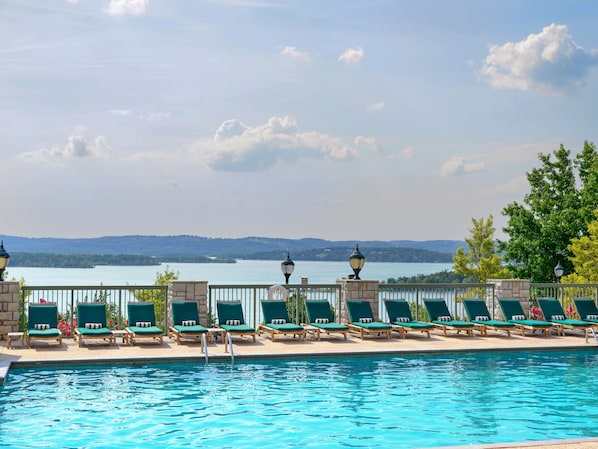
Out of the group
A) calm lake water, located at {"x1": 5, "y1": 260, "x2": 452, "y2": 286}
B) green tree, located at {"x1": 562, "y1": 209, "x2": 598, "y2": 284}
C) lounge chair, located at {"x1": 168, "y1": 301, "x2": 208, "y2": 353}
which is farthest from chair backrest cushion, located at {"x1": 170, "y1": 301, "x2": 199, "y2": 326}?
green tree, located at {"x1": 562, "y1": 209, "x2": 598, "y2": 284}

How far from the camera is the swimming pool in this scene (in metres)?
7.75

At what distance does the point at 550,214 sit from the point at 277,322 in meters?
29.9

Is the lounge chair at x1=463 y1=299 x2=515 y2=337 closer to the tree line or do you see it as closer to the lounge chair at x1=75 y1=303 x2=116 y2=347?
the lounge chair at x1=75 y1=303 x2=116 y2=347

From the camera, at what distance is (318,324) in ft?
48.1

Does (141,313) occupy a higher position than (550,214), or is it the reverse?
(550,214)

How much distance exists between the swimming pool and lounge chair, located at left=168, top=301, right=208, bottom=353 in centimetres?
177

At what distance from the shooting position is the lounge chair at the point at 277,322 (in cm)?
1420

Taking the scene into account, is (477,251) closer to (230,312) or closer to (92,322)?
(230,312)

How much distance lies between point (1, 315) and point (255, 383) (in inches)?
242

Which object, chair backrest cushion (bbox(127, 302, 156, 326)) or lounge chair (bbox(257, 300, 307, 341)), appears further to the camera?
lounge chair (bbox(257, 300, 307, 341))

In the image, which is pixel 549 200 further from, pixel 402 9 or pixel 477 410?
pixel 477 410

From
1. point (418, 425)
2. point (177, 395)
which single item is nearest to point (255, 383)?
point (177, 395)

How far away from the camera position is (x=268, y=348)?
43.8ft

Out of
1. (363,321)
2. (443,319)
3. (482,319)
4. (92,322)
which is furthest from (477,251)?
(92,322)
